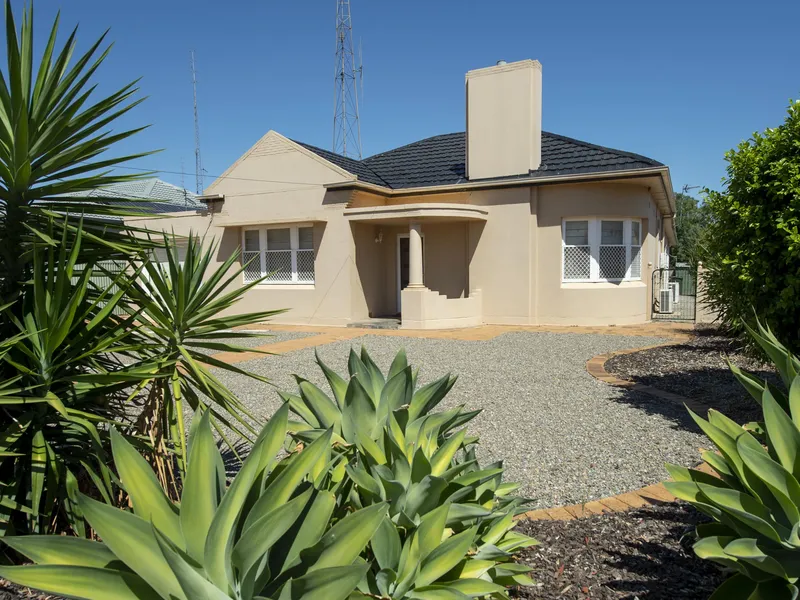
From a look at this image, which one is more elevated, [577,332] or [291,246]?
[291,246]

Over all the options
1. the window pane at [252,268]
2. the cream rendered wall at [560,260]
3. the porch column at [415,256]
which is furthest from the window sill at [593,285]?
the window pane at [252,268]

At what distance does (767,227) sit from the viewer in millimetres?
5727

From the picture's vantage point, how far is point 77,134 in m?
3.12

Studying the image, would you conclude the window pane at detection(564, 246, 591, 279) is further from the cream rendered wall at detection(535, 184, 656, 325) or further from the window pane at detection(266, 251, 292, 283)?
the window pane at detection(266, 251, 292, 283)

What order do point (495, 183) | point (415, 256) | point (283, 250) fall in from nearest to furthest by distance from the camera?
1. point (415, 256)
2. point (495, 183)
3. point (283, 250)

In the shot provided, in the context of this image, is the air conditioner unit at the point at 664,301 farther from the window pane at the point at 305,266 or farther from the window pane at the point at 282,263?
the window pane at the point at 282,263

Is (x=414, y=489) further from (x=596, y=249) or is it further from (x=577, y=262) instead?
(x=596, y=249)

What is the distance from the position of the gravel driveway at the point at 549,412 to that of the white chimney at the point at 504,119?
21.7 ft

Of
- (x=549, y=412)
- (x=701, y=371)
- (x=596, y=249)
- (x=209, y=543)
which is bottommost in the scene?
(x=549, y=412)

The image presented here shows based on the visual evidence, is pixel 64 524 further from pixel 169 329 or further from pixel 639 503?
pixel 639 503

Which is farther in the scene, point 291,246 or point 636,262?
point 291,246

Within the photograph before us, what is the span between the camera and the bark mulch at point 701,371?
6.86m

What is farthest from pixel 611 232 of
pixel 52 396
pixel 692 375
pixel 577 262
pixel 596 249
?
pixel 52 396

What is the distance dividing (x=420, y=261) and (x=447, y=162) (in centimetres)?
483
